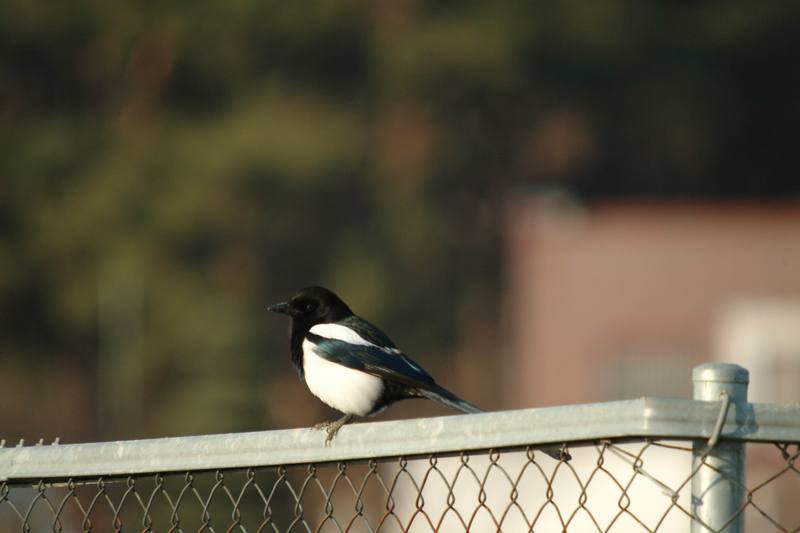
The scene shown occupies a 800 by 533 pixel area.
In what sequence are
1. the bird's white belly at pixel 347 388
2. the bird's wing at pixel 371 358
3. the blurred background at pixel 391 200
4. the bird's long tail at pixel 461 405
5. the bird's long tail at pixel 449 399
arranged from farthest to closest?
the blurred background at pixel 391 200 < the bird's white belly at pixel 347 388 < the bird's wing at pixel 371 358 < the bird's long tail at pixel 449 399 < the bird's long tail at pixel 461 405

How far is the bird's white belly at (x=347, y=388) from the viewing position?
507cm

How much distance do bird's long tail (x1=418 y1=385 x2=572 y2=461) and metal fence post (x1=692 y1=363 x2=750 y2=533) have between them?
0.24m

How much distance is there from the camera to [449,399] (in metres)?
4.00

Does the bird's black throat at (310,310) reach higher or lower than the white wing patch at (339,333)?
higher

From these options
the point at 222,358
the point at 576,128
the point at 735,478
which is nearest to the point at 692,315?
the point at 222,358

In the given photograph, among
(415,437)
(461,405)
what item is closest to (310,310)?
(461,405)

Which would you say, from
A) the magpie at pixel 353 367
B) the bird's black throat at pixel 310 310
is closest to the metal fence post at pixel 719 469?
the magpie at pixel 353 367

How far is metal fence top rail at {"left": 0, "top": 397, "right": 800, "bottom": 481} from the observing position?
8.51ft

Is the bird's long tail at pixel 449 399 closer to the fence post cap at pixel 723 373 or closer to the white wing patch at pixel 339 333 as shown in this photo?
the white wing patch at pixel 339 333

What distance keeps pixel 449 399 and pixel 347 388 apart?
1.15m

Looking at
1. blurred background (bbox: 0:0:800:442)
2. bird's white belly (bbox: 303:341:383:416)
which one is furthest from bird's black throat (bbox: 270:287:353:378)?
blurred background (bbox: 0:0:800:442)

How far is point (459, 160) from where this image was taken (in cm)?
3981

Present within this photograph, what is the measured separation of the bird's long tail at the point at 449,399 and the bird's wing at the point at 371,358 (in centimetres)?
16

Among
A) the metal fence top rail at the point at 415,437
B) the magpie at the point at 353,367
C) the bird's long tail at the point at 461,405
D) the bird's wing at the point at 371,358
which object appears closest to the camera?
the metal fence top rail at the point at 415,437
